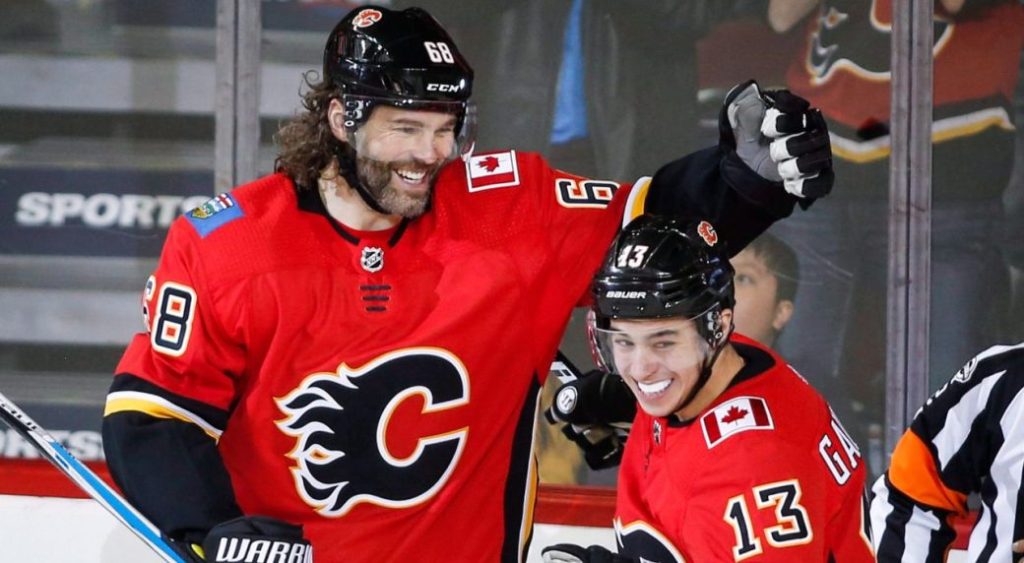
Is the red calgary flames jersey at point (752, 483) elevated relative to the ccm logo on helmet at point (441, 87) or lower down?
lower down

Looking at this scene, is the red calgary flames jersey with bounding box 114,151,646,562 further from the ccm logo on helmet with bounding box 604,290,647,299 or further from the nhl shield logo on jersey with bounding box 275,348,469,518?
the ccm logo on helmet with bounding box 604,290,647,299

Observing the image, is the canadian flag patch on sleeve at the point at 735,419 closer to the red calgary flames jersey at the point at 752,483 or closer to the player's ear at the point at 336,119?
the red calgary flames jersey at the point at 752,483

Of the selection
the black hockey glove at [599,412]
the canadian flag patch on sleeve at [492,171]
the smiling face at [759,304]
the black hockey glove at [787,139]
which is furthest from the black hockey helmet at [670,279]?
the smiling face at [759,304]

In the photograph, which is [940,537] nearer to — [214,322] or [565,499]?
[565,499]

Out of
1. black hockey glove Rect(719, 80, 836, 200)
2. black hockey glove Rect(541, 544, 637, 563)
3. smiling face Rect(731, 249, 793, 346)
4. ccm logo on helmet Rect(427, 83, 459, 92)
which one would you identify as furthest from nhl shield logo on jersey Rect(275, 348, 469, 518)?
smiling face Rect(731, 249, 793, 346)

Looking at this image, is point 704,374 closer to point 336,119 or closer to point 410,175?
point 410,175

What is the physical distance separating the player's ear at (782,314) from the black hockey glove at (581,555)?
1.30 m

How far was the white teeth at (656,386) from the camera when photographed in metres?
2.00

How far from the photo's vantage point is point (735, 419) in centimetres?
191

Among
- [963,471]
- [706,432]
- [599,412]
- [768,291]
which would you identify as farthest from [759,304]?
[706,432]

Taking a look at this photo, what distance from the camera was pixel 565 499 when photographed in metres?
3.13

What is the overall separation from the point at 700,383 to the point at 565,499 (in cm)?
118

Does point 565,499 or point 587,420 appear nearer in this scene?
point 587,420

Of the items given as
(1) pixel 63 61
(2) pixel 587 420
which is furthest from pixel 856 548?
(1) pixel 63 61
